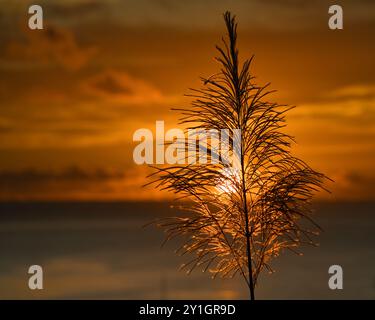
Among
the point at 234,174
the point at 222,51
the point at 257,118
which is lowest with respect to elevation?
the point at 234,174

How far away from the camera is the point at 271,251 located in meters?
14.8
